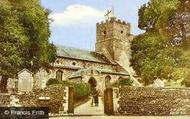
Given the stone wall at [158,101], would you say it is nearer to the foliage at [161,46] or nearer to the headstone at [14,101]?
the foliage at [161,46]

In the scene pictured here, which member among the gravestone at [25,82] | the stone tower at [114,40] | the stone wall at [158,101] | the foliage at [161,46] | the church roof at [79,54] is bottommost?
the stone wall at [158,101]

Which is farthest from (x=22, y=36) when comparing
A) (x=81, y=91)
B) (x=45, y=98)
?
(x=81, y=91)

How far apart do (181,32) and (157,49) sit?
1.75 meters

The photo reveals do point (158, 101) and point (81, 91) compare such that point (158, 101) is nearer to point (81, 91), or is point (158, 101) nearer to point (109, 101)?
point (109, 101)

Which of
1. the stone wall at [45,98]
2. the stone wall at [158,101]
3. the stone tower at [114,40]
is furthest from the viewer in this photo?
the stone tower at [114,40]

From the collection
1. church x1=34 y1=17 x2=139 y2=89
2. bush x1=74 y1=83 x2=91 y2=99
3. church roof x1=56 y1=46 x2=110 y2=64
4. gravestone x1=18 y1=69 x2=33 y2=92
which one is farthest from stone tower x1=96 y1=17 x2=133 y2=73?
gravestone x1=18 y1=69 x2=33 y2=92

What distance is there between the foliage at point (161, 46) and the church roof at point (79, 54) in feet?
67.2

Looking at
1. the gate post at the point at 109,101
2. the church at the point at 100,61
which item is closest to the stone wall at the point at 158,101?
the gate post at the point at 109,101

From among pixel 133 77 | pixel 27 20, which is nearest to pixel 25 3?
pixel 27 20

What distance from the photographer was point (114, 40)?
56.2 meters

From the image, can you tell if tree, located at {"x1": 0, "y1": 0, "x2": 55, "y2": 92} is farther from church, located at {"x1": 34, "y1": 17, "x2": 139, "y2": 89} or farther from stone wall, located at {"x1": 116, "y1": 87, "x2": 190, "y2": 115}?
church, located at {"x1": 34, "y1": 17, "x2": 139, "y2": 89}

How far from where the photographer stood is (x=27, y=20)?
91.2 feet

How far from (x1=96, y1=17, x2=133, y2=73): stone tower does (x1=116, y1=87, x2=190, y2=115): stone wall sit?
3449cm

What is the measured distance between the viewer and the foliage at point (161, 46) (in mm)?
24078
